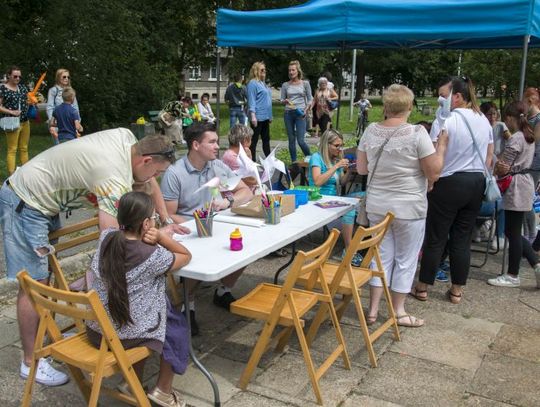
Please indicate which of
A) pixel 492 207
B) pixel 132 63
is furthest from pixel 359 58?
pixel 492 207

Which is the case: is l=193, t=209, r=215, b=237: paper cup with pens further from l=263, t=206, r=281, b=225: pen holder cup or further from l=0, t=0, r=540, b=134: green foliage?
l=0, t=0, r=540, b=134: green foliage

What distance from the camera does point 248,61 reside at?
28938 millimetres

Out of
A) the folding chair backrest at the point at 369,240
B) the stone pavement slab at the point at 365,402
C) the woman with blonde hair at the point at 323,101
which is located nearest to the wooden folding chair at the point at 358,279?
the folding chair backrest at the point at 369,240

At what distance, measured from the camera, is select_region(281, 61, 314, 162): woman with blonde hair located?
902cm

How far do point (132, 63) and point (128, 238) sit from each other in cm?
1520

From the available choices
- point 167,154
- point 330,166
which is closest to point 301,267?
point 167,154

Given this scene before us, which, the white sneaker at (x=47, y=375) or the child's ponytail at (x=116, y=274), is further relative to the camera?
the white sneaker at (x=47, y=375)

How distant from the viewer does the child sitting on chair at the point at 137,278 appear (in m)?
2.36

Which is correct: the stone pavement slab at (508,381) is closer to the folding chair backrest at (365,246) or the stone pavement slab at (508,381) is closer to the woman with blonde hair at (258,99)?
the folding chair backrest at (365,246)

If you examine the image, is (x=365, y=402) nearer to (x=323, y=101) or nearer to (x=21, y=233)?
(x=21, y=233)

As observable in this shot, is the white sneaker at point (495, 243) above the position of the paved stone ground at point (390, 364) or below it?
above

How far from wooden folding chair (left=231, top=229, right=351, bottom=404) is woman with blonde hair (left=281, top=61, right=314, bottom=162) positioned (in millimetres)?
6246

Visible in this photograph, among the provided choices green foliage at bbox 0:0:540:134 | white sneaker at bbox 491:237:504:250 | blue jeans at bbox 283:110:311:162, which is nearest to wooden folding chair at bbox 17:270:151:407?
white sneaker at bbox 491:237:504:250

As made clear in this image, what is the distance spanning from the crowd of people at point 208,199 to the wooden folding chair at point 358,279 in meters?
0.20
